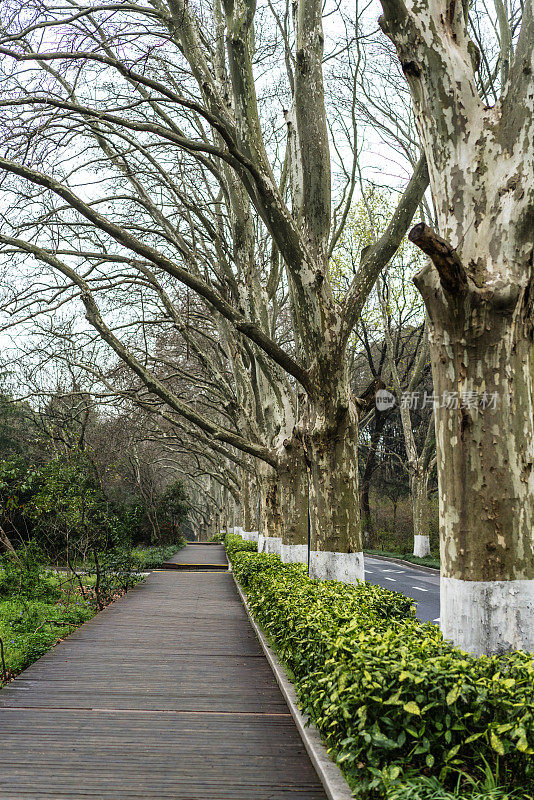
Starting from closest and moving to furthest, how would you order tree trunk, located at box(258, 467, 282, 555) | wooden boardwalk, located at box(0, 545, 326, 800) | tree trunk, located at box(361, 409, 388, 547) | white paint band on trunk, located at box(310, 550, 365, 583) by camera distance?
wooden boardwalk, located at box(0, 545, 326, 800) < white paint band on trunk, located at box(310, 550, 365, 583) < tree trunk, located at box(258, 467, 282, 555) < tree trunk, located at box(361, 409, 388, 547)

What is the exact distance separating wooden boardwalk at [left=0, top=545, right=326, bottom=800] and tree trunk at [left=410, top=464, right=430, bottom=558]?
1782cm

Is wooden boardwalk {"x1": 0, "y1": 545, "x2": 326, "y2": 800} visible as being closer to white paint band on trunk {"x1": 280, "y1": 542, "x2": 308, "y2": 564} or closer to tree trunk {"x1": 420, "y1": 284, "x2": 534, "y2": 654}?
tree trunk {"x1": 420, "y1": 284, "x2": 534, "y2": 654}

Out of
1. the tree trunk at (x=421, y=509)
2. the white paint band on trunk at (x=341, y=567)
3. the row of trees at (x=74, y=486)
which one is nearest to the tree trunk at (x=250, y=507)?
the row of trees at (x=74, y=486)

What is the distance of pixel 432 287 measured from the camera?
4797 millimetres

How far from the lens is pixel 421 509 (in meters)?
27.4

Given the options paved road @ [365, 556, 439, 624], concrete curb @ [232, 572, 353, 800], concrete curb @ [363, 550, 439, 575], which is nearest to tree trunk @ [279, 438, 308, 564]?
paved road @ [365, 556, 439, 624]

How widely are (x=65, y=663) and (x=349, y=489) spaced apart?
3.83 m

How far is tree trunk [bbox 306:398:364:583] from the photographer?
8.45m

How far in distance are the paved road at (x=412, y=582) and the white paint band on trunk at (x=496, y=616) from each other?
7487 mm

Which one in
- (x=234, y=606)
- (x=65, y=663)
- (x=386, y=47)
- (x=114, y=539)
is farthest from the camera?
(x=114, y=539)

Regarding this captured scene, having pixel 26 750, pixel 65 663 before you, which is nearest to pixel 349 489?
pixel 65 663

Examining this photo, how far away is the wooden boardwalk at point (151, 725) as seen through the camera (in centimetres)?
443

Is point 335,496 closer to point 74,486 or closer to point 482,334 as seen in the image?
point 482,334

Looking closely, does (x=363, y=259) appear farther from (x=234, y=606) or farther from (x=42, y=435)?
(x=42, y=435)
